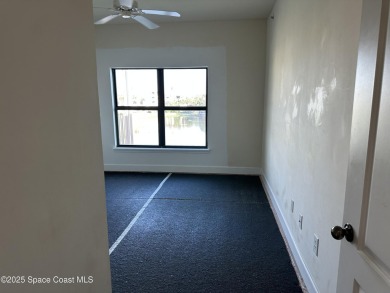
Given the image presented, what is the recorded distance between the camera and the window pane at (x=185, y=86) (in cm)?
495

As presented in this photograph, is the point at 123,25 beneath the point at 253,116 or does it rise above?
above

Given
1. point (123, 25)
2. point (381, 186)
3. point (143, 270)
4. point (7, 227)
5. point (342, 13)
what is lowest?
point (143, 270)

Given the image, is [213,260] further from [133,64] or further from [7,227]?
[133,64]

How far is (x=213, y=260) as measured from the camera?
96.2 inches

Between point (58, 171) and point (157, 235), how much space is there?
205 centimetres

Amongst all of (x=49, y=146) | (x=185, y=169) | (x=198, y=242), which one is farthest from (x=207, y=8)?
(x=49, y=146)

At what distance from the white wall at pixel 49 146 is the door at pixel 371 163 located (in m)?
1.06

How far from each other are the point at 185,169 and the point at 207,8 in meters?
2.70

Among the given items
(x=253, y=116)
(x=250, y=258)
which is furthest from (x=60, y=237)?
(x=253, y=116)

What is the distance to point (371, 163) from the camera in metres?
0.88

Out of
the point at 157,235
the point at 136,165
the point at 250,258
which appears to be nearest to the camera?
the point at 250,258

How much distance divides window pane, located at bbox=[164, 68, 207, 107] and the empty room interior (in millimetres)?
25

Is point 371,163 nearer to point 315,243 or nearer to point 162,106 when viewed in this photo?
point 315,243

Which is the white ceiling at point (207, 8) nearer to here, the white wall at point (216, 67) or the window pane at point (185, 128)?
the white wall at point (216, 67)
